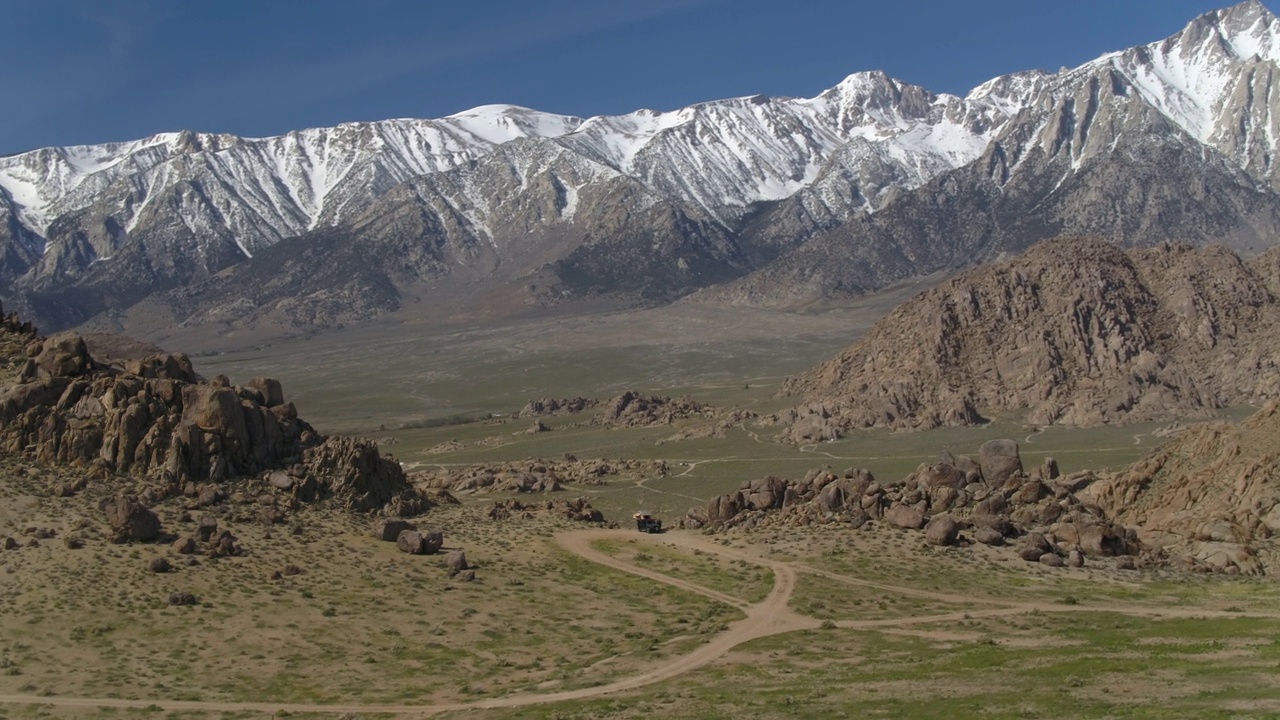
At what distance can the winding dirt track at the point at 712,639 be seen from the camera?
42062 millimetres

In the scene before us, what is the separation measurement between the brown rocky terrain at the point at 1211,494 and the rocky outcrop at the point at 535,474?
54732 millimetres

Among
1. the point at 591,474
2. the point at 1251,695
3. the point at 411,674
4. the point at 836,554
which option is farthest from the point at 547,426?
the point at 1251,695

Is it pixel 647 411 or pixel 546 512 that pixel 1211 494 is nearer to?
pixel 546 512

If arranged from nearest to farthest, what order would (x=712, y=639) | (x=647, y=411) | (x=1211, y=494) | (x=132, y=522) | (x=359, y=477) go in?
(x=712, y=639), (x=132, y=522), (x=1211, y=494), (x=359, y=477), (x=647, y=411)

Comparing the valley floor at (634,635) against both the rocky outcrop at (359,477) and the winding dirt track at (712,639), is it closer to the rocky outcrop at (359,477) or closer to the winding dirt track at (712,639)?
the winding dirt track at (712,639)

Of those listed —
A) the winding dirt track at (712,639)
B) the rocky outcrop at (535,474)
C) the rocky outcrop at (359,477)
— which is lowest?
the rocky outcrop at (535,474)

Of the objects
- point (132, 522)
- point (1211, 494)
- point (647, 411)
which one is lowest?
point (647, 411)

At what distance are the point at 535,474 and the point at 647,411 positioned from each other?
64124 millimetres

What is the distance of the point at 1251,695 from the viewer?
35438mm

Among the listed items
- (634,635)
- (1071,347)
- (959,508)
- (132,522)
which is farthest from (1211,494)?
(1071,347)

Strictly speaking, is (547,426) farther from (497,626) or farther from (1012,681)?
(1012,681)

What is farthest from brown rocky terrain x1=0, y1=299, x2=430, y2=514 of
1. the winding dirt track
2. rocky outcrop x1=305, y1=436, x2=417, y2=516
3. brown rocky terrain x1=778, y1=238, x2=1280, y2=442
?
brown rocky terrain x1=778, y1=238, x2=1280, y2=442

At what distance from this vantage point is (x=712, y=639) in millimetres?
50438

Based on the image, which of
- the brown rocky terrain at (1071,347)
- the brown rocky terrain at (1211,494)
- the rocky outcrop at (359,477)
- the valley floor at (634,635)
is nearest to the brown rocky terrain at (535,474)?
the brown rocky terrain at (1071,347)
